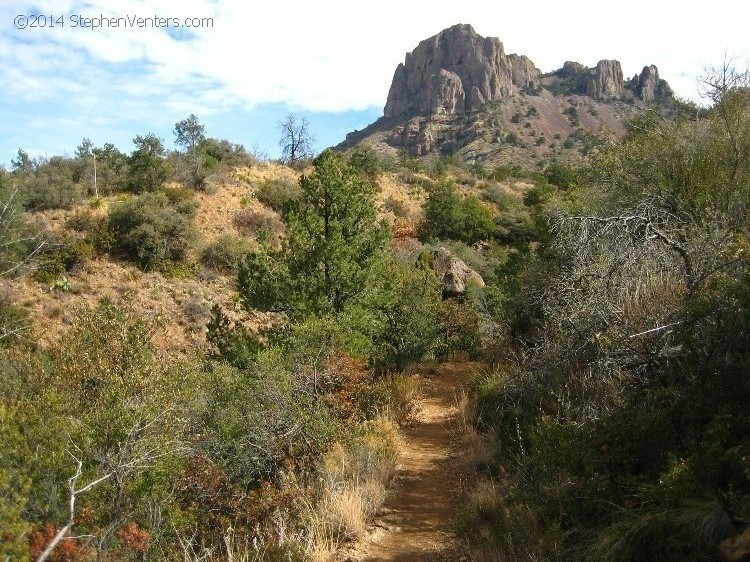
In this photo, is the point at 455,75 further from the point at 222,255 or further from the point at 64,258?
the point at 64,258

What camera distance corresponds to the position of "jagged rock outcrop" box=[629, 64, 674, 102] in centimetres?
9594

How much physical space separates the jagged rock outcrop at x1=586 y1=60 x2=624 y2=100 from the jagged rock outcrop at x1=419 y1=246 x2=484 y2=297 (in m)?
87.9

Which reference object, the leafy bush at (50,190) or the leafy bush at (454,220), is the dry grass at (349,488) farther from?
the leafy bush at (454,220)

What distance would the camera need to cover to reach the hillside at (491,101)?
80250mm

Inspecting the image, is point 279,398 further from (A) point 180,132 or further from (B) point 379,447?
(A) point 180,132

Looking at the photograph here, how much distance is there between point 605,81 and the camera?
98625 mm

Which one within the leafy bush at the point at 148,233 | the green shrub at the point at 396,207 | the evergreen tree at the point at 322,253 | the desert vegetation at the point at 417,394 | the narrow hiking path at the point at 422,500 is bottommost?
the narrow hiking path at the point at 422,500

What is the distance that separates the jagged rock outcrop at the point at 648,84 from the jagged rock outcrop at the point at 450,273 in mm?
88546

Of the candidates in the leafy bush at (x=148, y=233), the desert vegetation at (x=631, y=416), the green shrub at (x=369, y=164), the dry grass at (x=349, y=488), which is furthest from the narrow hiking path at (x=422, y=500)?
the green shrub at (x=369, y=164)

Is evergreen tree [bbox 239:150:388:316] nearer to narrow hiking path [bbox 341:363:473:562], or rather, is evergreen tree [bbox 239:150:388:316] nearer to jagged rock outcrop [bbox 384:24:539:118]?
narrow hiking path [bbox 341:363:473:562]

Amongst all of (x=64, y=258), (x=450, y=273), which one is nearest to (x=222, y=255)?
(x=64, y=258)

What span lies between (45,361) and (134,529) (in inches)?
269

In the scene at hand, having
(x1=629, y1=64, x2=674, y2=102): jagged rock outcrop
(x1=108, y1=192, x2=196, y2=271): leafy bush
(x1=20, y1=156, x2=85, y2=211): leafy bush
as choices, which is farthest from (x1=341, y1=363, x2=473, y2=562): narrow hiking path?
(x1=629, y1=64, x2=674, y2=102): jagged rock outcrop

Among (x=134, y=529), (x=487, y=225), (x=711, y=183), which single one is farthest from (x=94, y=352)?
(x=487, y=225)
